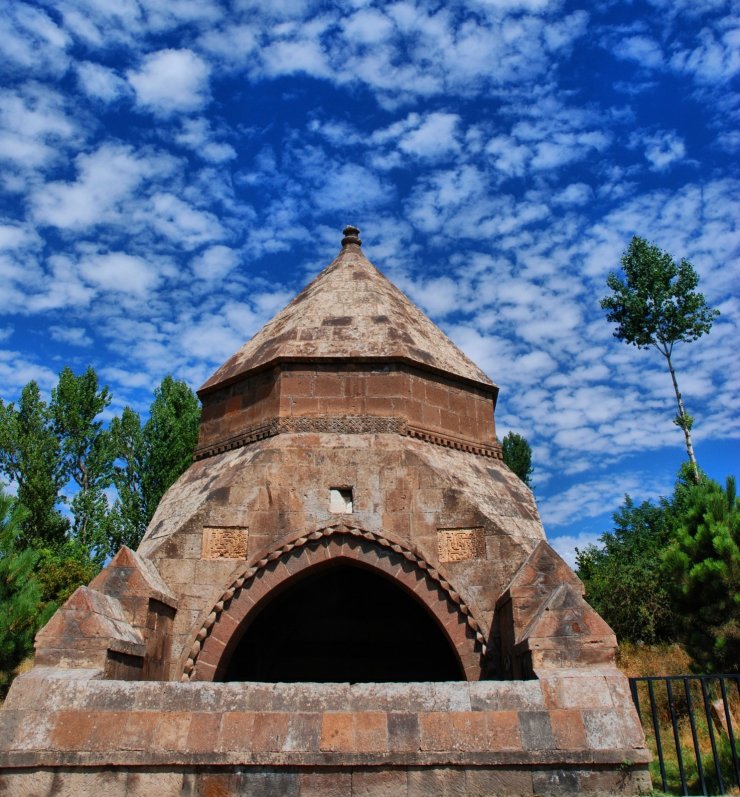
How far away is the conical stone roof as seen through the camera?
26.2ft

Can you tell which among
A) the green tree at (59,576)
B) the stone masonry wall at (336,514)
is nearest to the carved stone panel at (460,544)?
the stone masonry wall at (336,514)

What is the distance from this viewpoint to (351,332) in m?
8.29

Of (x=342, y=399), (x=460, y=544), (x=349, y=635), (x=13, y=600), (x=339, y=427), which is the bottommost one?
(x=349, y=635)

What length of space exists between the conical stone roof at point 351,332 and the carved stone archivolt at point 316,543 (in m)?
2.11

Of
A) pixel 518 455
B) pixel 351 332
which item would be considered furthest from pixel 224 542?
pixel 518 455

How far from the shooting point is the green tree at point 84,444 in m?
21.9

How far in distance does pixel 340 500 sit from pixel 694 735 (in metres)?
3.57

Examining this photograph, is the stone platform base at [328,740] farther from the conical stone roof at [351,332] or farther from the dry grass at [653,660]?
the dry grass at [653,660]

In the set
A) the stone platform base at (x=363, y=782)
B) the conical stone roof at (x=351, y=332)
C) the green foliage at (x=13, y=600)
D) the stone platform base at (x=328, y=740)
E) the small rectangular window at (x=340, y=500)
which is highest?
the conical stone roof at (x=351, y=332)

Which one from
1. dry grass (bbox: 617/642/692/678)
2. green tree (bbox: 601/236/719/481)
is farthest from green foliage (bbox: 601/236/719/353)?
dry grass (bbox: 617/642/692/678)

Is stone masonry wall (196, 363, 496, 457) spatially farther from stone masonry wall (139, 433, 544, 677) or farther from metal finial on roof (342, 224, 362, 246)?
metal finial on roof (342, 224, 362, 246)

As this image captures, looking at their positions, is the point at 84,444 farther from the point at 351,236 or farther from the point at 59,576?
the point at 351,236

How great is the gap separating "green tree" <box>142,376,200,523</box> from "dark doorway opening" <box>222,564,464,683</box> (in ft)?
39.6

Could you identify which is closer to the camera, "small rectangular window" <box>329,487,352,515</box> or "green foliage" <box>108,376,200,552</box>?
"small rectangular window" <box>329,487,352,515</box>
